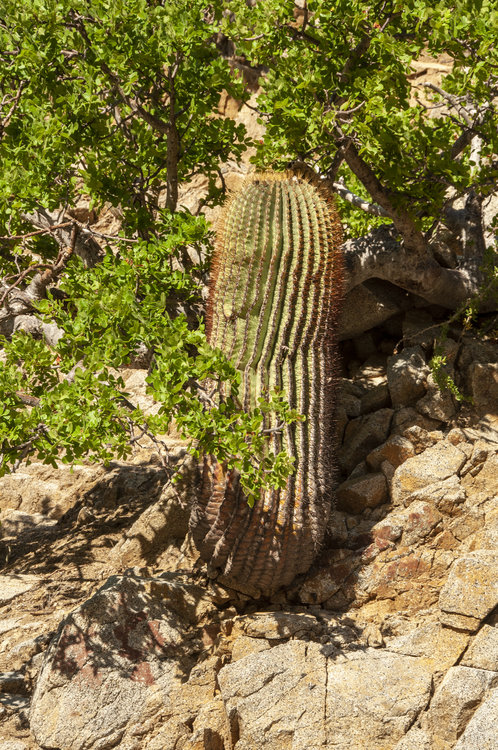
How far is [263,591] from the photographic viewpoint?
185 inches

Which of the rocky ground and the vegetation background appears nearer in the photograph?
the rocky ground

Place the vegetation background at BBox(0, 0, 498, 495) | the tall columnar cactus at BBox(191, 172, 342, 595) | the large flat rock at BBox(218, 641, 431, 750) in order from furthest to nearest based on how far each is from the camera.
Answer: the tall columnar cactus at BBox(191, 172, 342, 595)
the vegetation background at BBox(0, 0, 498, 495)
the large flat rock at BBox(218, 641, 431, 750)

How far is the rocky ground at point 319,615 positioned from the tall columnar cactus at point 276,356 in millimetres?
303

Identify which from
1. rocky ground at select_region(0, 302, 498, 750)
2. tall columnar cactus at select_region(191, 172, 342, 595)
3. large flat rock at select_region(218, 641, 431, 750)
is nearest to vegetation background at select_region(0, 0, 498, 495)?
tall columnar cactus at select_region(191, 172, 342, 595)

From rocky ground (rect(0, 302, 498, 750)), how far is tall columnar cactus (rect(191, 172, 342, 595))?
0.30 m

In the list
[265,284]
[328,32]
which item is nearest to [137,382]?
[265,284]

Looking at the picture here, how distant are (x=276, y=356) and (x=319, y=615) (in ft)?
5.40

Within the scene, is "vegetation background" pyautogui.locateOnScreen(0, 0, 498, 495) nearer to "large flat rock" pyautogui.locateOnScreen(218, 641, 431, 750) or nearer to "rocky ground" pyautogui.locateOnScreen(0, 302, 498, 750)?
"rocky ground" pyautogui.locateOnScreen(0, 302, 498, 750)

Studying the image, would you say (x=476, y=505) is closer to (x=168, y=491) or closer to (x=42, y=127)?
(x=168, y=491)

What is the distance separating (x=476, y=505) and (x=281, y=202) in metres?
2.39

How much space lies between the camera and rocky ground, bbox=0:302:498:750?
11.8 ft

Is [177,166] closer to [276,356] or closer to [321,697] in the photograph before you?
[276,356]

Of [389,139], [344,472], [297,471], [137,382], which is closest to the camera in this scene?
[297,471]

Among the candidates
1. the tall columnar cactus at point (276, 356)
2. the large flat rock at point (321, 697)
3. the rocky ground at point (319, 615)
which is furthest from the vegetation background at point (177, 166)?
the large flat rock at point (321, 697)
